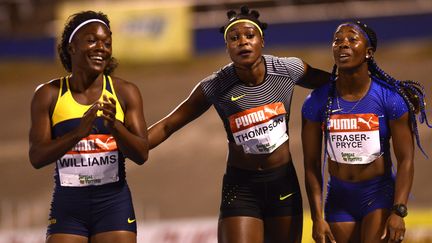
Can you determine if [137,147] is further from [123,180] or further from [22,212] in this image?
[22,212]

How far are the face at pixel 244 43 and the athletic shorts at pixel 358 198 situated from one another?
3.43 feet

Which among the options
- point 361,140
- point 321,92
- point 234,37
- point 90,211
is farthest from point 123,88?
point 361,140

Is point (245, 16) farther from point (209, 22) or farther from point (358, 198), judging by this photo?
point (209, 22)

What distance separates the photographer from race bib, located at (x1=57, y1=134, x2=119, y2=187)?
223 inches

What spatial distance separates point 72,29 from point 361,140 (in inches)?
82.6

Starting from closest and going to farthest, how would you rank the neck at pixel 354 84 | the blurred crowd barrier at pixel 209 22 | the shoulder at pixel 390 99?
the shoulder at pixel 390 99 → the neck at pixel 354 84 → the blurred crowd barrier at pixel 209 22

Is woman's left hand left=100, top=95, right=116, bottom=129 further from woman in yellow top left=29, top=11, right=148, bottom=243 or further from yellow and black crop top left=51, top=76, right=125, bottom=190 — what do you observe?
yellow and black crop top left=51, top=76, right=125, bottom=190

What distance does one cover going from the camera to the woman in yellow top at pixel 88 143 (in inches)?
220

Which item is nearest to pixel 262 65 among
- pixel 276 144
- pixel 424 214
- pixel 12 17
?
pixel 276 144

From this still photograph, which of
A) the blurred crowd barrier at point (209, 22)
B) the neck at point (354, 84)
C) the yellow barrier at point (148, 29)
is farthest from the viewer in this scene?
the yellow barrier at point (148, 29)

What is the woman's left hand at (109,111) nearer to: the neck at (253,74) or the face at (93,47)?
the face at (93,47)

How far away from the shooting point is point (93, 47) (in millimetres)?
5664

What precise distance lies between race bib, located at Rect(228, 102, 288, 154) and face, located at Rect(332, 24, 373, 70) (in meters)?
0.57

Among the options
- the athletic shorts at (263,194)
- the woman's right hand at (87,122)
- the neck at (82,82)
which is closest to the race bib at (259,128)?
the athletic shorts at (263,194)
